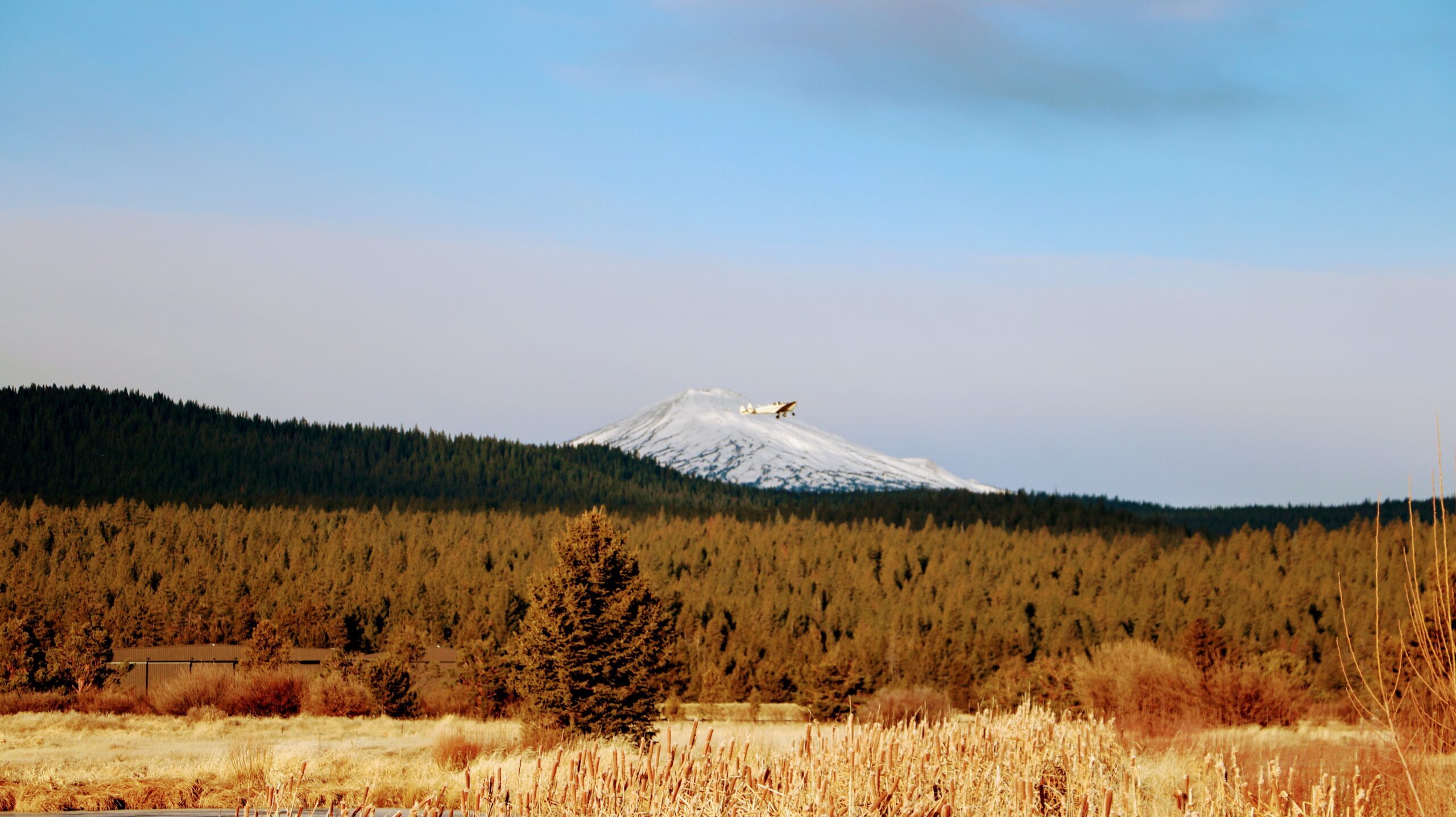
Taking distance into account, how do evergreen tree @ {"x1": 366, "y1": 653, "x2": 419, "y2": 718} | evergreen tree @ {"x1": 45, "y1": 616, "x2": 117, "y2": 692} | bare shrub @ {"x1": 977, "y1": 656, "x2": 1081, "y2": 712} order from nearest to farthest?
1. bare shrub @ {"x1": 977, "y1": 656, "x2": 1081, "y2": 712}
2. evergreen tree @ {"x1": 366, "y1": 653, "x2": 419, "y2": 718}
3. evergreen tree @ {"x1": 45, "y1": 616, "x2": 117, "y2": 692}

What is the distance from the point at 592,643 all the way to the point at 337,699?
26207mm

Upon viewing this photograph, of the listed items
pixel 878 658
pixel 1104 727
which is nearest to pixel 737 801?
pixel 1104 727

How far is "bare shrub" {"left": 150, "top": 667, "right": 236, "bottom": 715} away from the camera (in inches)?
2532

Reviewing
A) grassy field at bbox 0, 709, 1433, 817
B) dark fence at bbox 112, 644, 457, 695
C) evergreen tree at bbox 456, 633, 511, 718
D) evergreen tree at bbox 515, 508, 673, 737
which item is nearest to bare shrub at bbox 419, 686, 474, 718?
evergreen tree at bbox 456, 633, 511, 718

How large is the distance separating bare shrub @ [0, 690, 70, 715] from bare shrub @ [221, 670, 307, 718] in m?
8.35

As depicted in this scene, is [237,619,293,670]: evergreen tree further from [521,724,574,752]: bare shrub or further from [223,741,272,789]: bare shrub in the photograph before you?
[223,741,272,789]: bare shrub

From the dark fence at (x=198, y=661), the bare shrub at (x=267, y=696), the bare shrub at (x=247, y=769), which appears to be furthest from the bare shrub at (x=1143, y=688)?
the dark fence at (x=198, y=661)

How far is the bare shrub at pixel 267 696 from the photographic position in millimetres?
65062

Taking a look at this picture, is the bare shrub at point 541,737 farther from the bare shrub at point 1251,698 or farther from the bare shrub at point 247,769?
the bare shrub at point 1251,698

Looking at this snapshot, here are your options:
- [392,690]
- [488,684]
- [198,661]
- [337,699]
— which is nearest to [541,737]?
[337,699]

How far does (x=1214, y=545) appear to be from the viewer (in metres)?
162

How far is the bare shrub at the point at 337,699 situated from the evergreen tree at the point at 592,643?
2284cm

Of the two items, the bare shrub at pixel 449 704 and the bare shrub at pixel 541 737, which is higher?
the bare shrub at pixel 541 737

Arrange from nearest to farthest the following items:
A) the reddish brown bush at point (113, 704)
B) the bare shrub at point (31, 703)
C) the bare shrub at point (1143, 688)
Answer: the bare shrub at point (1143, 688)
the bare shrub at point (31, 703)
the reddish brown bush at point (113, 704)
